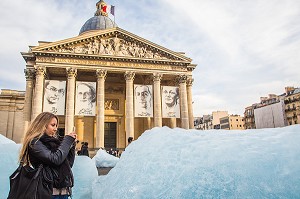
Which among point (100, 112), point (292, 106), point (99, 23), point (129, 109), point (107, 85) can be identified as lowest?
point (100, 112)

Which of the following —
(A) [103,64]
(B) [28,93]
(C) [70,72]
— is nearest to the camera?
(C) [70,72]

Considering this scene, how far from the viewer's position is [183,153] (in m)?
3.04

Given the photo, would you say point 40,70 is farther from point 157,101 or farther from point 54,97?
point 157,101

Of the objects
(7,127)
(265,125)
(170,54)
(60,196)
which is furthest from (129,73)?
(265,125)

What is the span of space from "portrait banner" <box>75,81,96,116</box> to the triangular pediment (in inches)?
124

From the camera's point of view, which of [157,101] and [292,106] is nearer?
[157,101]

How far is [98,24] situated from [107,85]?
54.7 ft

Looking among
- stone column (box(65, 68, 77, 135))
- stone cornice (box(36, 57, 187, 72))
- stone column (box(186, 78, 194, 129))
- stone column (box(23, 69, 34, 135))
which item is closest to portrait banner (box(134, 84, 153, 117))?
stone cornice (box(36, 57, 187, 72))

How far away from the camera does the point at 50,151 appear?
7.69 feet

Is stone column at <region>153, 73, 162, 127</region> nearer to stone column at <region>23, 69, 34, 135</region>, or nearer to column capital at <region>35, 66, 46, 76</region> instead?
column capital at <region>35, 66, 46, 76</region>

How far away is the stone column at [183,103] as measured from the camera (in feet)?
80.0

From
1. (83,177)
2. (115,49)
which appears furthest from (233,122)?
(83,177)

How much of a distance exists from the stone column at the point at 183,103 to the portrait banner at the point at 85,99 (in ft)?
27.9

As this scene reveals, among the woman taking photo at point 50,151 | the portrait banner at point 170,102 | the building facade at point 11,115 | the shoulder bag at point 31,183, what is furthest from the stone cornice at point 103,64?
the shoulder bag at point 31,183
